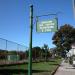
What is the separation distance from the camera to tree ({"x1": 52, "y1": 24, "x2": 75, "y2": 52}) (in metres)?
58.4

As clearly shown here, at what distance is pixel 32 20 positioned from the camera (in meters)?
17.0

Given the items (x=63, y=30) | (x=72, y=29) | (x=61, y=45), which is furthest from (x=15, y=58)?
(x=72, y=29)

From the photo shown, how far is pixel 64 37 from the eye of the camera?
64.9m

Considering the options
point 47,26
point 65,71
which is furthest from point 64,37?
point 47,26

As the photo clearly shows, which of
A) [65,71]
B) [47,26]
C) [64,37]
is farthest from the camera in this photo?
[64,37]

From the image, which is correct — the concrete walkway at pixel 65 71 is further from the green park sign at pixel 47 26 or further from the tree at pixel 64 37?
the tree at pixel 64 37

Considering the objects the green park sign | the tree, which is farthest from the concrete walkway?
the tree

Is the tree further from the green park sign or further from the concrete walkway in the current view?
the green park sign

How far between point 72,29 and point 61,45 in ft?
41.3

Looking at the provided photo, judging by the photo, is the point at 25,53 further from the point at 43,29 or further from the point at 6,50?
the point at 43,29

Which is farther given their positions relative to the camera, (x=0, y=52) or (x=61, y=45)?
(x=61, y=45)

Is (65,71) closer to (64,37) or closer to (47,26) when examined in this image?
(47,26)

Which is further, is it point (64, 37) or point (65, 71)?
point (64, 37)

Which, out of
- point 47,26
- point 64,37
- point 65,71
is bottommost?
point 65,71
